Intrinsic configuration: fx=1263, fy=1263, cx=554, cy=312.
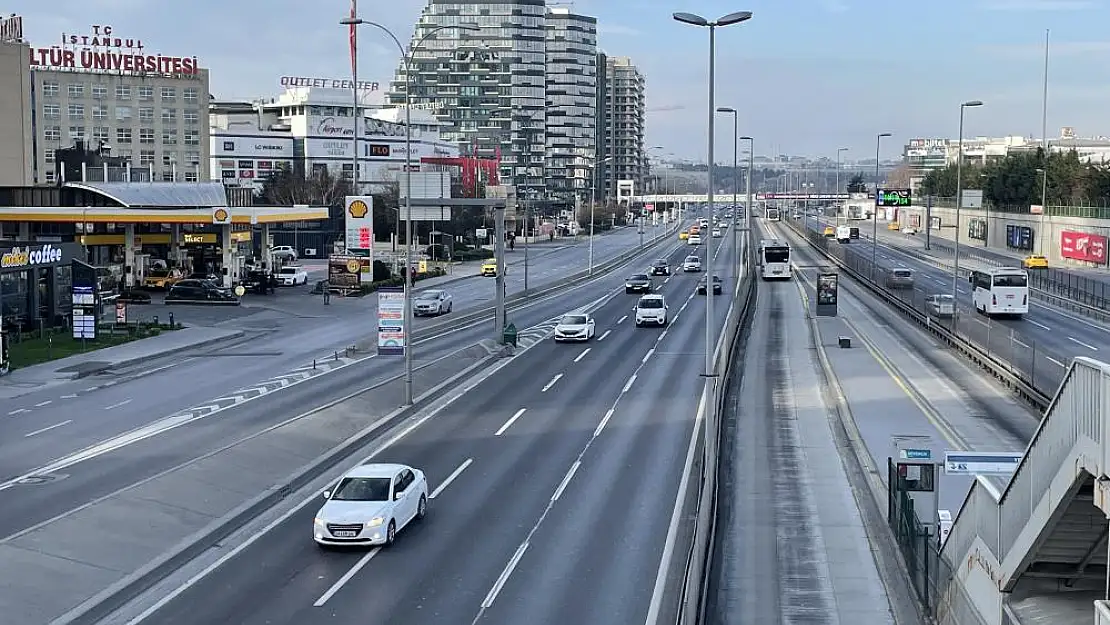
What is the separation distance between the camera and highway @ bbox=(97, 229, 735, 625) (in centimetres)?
1870

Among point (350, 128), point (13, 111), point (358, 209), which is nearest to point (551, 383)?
point (358, 209)

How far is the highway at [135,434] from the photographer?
84.4 feet

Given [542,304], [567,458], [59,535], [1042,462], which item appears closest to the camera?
[1042,462]

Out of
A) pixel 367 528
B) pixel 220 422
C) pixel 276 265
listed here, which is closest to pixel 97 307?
pixel 220 422

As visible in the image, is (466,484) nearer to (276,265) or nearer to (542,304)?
(542,304)

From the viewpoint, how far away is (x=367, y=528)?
21.7 m

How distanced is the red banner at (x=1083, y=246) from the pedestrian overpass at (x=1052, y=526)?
7748cm

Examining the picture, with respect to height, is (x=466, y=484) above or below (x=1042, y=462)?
below

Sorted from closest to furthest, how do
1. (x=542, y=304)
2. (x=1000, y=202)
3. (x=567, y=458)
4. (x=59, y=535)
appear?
1. (x=59, y=535)
2. (x=567, y=458)
3. (x=542, y=304)
4. (x=1000, y=202)

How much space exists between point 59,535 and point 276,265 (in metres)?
78.0

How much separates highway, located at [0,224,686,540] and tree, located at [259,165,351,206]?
274ft

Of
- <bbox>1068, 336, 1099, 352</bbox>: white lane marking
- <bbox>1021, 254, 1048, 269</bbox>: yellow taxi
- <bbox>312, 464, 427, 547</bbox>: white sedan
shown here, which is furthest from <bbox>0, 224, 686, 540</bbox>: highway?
<bbox>1021, 254, 1048, 269</bbox>: yellow taxi

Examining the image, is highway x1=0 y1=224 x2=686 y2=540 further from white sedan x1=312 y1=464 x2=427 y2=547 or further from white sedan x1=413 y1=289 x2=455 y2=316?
white sedan x1=413 y1=289 x2=455 y2=316

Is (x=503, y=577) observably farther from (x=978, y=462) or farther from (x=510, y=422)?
(x=510, y=422)
